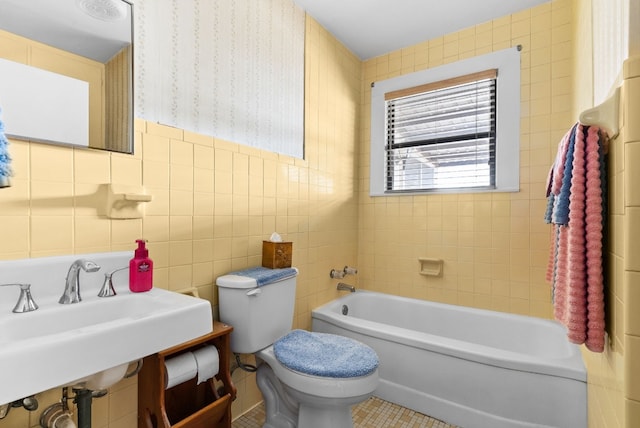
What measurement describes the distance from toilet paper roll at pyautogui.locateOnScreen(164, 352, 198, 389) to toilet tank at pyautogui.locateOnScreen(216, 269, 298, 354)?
0.26 m

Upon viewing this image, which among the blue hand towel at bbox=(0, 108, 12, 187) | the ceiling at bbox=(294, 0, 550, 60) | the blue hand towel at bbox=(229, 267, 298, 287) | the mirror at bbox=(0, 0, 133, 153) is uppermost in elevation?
the ceiling at bbox=(294, 0, 550, 60)

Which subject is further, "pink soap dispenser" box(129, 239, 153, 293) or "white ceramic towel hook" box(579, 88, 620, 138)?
"pink soap dispenser" box(129, 239, 153, 293)

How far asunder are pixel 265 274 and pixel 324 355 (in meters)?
0.46

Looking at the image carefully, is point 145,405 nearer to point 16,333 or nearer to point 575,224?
point 16,333

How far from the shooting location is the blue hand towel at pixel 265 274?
149 cm

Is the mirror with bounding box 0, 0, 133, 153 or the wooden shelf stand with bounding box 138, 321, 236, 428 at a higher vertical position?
the mirror with bounding box 0, 0, 133, 153

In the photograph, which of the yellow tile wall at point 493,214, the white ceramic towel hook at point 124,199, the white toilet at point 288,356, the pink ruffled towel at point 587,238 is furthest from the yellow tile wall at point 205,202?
the pink ruffled towel at point 587,238

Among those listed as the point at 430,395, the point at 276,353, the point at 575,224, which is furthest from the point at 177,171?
the point at 430,395

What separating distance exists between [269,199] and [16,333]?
1193mm

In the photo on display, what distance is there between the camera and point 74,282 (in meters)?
1.04

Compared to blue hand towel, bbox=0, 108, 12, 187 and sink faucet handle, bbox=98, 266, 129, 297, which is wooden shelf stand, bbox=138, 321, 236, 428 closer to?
sink faucet handle, bbox=98, 266, 129, 297

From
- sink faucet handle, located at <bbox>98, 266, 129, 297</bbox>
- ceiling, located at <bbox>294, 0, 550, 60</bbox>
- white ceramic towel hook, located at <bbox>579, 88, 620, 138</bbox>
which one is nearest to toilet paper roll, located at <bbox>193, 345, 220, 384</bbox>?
sink faucet handle, located at <bbox>98, 266, 129, 297</bbox>

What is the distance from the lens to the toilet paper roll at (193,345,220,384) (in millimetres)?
1243

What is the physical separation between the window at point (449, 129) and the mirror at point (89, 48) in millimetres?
1939
